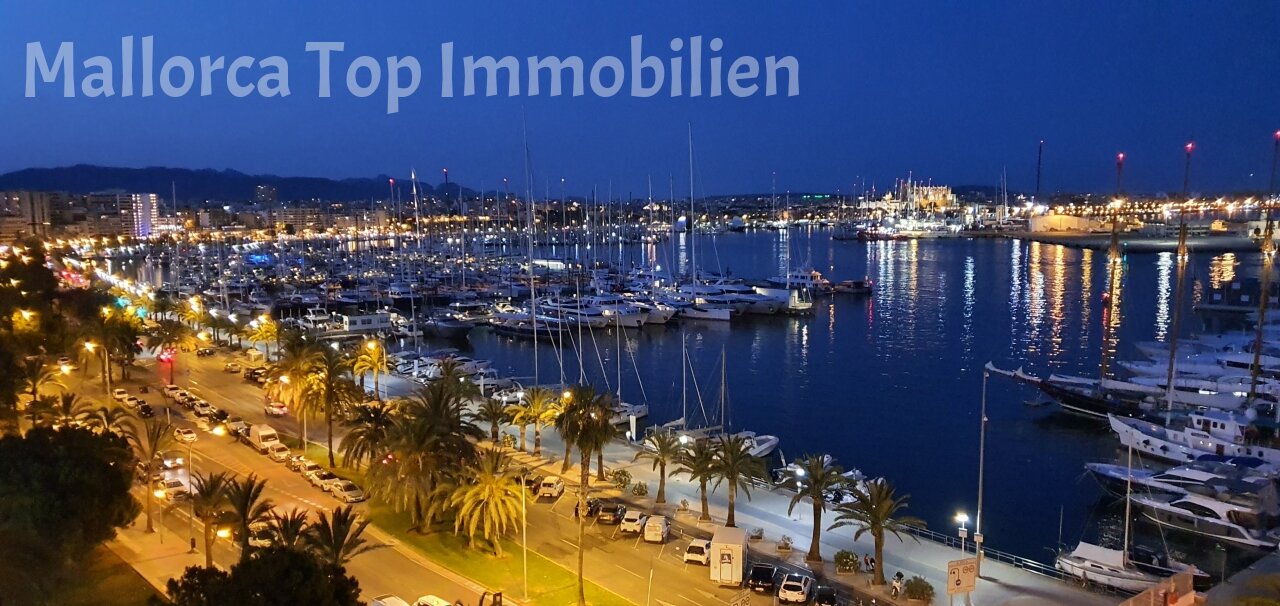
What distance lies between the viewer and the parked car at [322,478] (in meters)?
20.6

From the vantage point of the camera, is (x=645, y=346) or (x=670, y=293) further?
(x=670, y=293)

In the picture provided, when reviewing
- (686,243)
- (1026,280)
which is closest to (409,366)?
(1026,280)

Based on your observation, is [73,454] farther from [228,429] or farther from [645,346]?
[645,346]

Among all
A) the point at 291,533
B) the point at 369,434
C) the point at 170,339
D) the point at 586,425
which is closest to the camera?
the point at 291,533

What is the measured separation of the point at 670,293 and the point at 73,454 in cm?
5359

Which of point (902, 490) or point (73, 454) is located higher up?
point (73, 454)

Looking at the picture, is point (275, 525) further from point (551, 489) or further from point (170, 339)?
point (170, 339)

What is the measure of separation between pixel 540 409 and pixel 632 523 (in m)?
7.38

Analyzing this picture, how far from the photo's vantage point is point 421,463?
18078 mm

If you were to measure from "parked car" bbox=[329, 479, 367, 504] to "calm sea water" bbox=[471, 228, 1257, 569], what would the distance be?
1599 cm

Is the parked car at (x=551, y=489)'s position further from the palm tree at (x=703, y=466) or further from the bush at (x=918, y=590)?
the bush at (x=918, y=590)

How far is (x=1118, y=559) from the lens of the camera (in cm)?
1809

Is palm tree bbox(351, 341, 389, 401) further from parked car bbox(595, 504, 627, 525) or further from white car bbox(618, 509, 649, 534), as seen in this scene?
white car bbox(618, 509, 649, 534)

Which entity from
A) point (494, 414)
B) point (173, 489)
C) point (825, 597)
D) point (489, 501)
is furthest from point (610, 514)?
point (173, 489)
